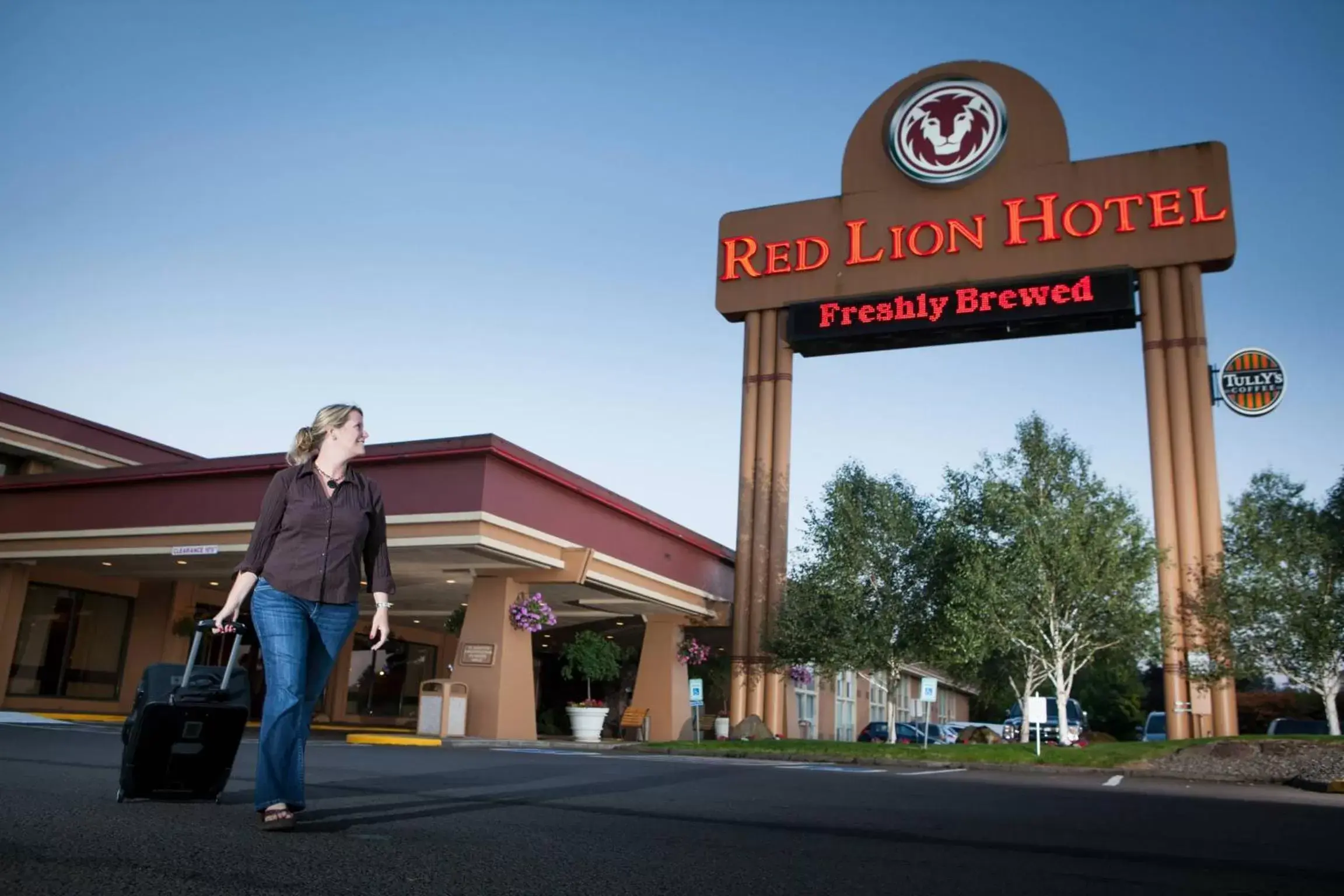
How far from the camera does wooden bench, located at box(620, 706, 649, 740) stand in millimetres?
28016

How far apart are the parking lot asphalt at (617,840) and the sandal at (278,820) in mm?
85

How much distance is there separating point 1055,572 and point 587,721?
12260 millimetres

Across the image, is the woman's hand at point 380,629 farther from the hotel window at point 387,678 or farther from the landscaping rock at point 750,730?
the hotel window at point 387,678

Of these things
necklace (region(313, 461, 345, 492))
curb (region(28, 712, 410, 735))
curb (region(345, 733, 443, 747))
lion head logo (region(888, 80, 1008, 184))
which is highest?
lion head logo (region(888, 80, 1008, 184))

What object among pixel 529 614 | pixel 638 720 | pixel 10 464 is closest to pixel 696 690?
pixel 638 720

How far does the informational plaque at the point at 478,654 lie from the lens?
2194cm

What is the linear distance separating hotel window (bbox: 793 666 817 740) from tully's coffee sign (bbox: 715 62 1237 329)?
17.9m

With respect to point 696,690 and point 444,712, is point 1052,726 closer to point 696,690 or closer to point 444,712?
point 696,690

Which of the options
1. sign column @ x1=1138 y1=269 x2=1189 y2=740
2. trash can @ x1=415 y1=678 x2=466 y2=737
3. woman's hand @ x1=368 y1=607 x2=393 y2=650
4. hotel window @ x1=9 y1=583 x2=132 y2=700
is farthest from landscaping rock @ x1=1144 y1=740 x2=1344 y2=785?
hotel window @ x1=9 y1=583 x2=132 y2=700

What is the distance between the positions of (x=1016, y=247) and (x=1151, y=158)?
162 inches

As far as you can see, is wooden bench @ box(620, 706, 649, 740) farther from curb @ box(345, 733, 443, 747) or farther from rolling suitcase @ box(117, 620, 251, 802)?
rolling suitcase @ box(117, 620, 251, 802)

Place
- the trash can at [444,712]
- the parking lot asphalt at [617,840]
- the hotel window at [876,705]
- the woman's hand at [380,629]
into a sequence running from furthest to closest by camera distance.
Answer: the hotel window at [876,705]
the trash can at [444,712]
the woman's hand at [380,629]
the parking lot asphalt at [617,840]

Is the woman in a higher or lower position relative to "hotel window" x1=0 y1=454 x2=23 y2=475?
lower

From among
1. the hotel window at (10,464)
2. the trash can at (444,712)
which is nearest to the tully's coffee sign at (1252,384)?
the trash can at (444,712)
